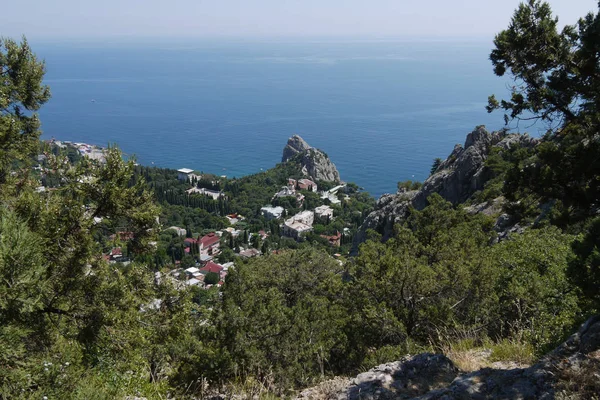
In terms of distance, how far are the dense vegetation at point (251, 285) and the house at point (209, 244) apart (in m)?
48.5

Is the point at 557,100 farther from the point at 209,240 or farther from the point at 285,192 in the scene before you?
the point at 285,192

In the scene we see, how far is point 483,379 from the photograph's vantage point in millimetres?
4109

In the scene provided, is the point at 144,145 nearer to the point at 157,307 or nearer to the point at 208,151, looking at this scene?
the point at 208,151

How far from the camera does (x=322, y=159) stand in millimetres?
96125

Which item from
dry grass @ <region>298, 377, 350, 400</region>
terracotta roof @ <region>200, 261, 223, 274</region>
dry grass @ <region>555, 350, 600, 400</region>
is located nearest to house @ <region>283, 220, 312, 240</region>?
terracotta roof @ <region>200, 261, 223, 274</region>

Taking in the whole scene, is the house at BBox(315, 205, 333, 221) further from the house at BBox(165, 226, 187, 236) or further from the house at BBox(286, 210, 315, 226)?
the house at BBox(165, 226, 187, 236)

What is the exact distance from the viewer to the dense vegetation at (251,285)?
519 centimetres

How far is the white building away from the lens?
76812 millimetres

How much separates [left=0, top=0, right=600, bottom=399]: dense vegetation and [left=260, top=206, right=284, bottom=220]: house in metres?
64.6

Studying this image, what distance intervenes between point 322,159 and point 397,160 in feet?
63.6

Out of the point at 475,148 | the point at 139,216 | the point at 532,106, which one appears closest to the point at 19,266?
the point at 139,216

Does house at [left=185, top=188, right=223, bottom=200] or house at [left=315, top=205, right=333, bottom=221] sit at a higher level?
house at [left=185, top=188, right=223, bottom=200]

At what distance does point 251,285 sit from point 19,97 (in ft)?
23.2

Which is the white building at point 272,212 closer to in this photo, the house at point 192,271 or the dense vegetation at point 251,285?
the house at point 192,271
